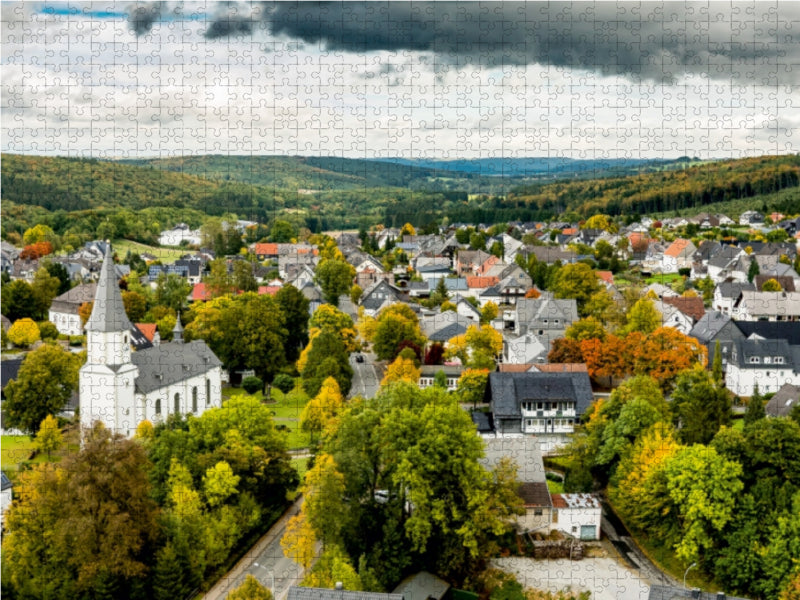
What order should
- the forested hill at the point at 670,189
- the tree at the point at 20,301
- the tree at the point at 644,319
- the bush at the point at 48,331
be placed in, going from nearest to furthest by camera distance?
the tree at the point at 644,319, the bush at the point at 48,331, the tree at the point at 20,301, the forested hill at the point at 670,189

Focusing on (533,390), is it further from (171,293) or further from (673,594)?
(171,293)

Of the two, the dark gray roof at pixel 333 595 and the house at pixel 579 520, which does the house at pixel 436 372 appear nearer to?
the house at pixel 579 520

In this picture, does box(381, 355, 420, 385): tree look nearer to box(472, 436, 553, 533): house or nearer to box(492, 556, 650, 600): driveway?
box(472, 436, 553, 533): house

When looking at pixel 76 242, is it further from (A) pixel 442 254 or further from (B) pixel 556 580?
(B) pixel 556 580

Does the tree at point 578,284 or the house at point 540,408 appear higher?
the tree at point 578,284

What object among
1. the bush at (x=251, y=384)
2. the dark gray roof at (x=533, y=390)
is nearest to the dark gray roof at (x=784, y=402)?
the dark gray roof at (x=533, y=390)

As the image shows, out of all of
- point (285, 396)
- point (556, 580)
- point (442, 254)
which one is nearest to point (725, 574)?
point (556, 580)
